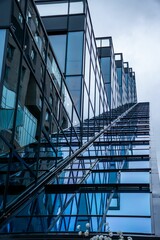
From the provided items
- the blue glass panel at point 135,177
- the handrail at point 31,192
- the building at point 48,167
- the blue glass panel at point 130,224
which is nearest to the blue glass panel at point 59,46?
the building at point 48,167

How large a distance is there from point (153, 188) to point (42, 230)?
2772 millimetres

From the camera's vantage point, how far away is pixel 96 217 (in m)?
6.74

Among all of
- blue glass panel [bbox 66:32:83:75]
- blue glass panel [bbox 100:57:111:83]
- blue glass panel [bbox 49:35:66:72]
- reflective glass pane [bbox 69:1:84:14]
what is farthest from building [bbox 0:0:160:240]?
blue glass panel [bbox 100:57:111:83]

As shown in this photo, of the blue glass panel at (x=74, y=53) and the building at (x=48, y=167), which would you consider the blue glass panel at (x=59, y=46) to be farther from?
the building at (x=48, y=167)

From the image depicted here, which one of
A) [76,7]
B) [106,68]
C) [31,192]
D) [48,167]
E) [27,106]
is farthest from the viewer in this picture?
[106,68]

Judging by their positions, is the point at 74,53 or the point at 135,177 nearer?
the point at 135,177

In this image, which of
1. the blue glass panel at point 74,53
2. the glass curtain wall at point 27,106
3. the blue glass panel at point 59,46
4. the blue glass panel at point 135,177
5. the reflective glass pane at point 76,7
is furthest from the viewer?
the reflective glass pane at point 76,7

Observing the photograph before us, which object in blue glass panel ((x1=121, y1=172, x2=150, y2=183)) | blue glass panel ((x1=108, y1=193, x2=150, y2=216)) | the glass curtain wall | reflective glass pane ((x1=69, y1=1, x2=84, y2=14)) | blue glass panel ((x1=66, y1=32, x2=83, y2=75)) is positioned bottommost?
blue glass panel ((x1=108, y1=193, x2=150, y2=216))

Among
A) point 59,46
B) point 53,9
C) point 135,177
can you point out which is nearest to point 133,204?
point 135,177

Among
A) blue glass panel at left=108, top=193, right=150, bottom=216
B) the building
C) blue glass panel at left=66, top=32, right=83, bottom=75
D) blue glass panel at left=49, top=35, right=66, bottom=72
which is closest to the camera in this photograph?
the building

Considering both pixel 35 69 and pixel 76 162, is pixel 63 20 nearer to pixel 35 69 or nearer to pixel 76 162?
pixel 76 162

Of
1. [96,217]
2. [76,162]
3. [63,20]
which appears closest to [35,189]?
[96,217]

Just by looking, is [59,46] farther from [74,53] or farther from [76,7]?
[76,7]

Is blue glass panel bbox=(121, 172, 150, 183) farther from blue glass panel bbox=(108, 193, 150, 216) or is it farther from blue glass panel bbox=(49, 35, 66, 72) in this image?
blue glass panel bbox=(49, 35, 66, 72)
